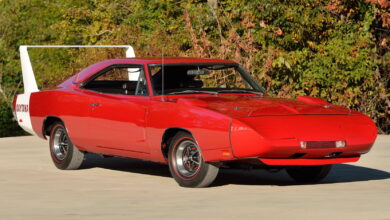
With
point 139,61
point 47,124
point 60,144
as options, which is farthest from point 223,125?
point 47,124

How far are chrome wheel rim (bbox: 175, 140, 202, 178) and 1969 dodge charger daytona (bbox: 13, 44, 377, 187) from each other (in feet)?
0.04

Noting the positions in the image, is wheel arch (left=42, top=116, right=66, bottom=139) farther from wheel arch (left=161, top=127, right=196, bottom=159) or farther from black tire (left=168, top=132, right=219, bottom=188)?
black tire (left=168, top=132, right=219, bottom=188)

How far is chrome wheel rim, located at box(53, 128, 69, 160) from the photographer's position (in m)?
13.4

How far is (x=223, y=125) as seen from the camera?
10.3 metres

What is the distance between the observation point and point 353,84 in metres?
22.5

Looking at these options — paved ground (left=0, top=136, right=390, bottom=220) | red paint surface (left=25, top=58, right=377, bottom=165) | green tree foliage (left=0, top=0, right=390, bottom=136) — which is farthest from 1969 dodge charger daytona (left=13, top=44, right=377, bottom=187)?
green tree foliage (left=0, top=0, right=390, bottom=136)

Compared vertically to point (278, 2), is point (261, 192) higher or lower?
lower

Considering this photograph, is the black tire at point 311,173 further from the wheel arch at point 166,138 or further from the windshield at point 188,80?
the wheel arch at point 166,138

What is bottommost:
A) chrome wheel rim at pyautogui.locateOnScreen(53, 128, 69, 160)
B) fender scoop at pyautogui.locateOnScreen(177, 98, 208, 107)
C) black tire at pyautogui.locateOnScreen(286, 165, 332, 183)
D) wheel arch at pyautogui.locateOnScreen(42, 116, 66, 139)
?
black tire at pyautogui.locateOnScreen(286, 165, 332, 183)

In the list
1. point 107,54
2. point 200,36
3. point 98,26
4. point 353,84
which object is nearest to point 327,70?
point 353,84

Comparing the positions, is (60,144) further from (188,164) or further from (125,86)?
(188,164)

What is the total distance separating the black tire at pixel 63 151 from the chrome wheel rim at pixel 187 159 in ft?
8.19

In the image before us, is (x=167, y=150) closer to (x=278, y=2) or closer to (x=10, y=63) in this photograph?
(x=278, y=2)

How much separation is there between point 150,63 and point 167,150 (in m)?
1.23
